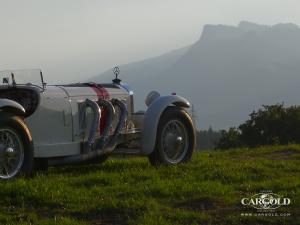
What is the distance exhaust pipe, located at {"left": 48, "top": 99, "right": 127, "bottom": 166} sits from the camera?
29.2 feet

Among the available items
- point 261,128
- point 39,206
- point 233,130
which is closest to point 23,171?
point 39,206

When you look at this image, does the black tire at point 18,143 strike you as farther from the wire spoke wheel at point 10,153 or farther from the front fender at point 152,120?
the front fender at point 152,120

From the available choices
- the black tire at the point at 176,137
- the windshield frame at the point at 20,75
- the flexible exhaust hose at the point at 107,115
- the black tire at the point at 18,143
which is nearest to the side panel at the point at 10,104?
the black tire at the point at 18,143

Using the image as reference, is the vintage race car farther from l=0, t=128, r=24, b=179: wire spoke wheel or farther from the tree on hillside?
the tree on hillside

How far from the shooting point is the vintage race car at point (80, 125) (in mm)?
8086

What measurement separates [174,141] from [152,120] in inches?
22.0

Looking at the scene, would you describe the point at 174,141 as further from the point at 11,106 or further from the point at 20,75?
the point at 11,106

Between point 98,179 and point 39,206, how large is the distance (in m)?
1.45

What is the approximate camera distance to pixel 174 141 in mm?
10078

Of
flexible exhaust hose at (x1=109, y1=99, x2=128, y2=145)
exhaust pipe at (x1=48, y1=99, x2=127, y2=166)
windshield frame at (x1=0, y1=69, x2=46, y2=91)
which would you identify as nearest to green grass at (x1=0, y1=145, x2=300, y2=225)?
exhaust pipe at (x1=48, y1=99, x2=127, y2=166)

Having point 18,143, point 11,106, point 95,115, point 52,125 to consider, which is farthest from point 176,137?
point 11,106

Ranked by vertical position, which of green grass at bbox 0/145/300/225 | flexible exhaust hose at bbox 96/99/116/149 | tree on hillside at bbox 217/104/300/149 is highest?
flexible exhaust hose at bbox 96/99/116/149

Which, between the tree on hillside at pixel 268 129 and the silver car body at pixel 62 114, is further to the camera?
the tree on hillside at pixel 268 129

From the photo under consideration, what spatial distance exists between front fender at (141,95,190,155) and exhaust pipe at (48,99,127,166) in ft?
1.25
